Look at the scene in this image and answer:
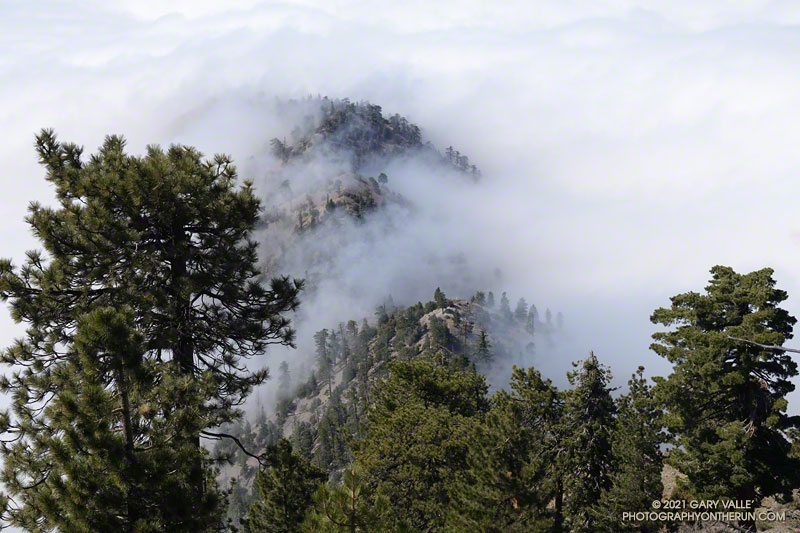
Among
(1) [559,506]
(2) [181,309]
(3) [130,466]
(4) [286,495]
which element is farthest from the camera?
(1) [559,506]

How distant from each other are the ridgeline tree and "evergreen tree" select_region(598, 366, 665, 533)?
59.4ft

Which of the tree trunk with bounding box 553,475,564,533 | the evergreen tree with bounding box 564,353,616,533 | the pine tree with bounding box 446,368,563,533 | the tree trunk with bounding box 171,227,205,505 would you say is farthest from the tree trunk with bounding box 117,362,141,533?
the tree trunk with bounding box 553,475,564,533

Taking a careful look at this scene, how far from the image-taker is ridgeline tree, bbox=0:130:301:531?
11367 millimetres

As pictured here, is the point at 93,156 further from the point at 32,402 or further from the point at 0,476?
the point at 0,476


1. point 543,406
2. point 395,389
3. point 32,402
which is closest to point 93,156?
point 32,402

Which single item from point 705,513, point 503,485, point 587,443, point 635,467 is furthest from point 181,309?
point 705,513

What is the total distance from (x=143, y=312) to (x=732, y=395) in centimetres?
2622

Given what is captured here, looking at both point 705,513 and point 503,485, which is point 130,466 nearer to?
point 503,485

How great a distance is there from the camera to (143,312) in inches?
615

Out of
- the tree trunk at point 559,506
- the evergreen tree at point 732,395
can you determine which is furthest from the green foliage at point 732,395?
the tree trunk at point 559,506

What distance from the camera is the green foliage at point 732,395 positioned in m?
26.3

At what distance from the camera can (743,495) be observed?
87.9 feet

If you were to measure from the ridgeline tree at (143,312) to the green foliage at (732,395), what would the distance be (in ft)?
64.3

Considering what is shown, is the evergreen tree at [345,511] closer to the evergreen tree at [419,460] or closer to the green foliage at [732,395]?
the evergreen tree at [419,460]
